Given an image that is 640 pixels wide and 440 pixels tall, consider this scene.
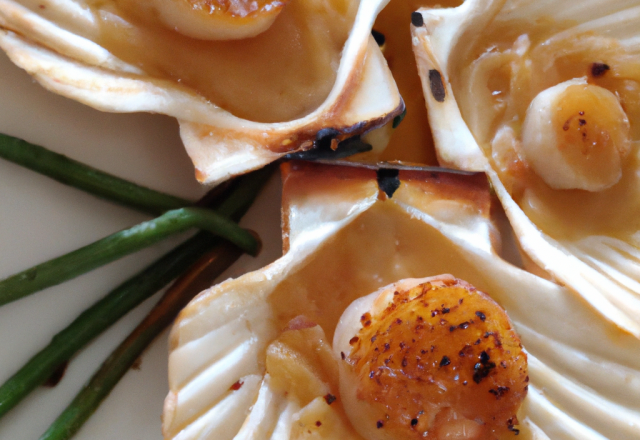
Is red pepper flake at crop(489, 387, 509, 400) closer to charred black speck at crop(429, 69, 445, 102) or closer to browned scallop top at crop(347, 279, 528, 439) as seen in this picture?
browned scallop top at crop(347, 279, 528, 439)

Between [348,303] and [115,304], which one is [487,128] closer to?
[348,303]

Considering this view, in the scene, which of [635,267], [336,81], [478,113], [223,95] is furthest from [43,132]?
[635,267]

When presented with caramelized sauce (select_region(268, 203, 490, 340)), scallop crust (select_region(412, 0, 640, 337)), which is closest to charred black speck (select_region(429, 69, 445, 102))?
scallop crust (select_region(412, 0, 640, 337))

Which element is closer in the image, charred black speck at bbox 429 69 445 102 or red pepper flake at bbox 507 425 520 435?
red pepper flake at bbox 507 425 520 435

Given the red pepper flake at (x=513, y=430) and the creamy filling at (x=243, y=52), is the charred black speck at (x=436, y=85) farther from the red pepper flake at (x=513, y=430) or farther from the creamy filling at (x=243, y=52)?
the red pepper flake at (x=513, y=430)

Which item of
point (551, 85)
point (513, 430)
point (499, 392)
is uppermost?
point (551, 85)

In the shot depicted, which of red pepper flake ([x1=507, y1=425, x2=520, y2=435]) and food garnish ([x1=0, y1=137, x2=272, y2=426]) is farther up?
food garnish ([x1=0, y1=137, x2=272, y2=426])

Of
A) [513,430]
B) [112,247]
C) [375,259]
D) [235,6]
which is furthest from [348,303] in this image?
[235,6]
